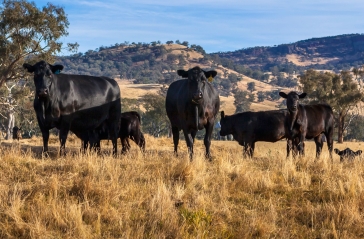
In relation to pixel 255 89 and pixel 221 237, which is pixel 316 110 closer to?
pixel 221 237

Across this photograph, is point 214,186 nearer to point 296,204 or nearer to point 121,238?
point 296,204

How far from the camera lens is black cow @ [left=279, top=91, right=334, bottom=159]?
13.3 meters

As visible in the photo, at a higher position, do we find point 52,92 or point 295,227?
point 52,92

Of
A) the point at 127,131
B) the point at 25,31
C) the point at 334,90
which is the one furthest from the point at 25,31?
the point at 334,90

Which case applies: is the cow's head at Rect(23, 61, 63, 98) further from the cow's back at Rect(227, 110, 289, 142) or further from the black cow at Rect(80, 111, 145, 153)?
the cow's back at Rect(227, 110, 289, 142)

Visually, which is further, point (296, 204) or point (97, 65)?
point (97, 65)

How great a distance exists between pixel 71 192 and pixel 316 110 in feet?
33.5

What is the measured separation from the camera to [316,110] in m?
15.0

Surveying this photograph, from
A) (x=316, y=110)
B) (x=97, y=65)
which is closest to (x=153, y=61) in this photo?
(x=97, y=65)

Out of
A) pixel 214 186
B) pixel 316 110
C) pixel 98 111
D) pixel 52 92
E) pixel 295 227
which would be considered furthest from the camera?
pixel 316 110

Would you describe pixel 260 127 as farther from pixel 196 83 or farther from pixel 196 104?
pixel 196 83

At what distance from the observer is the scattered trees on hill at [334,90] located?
4553 cm

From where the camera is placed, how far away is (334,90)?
46.8 metres

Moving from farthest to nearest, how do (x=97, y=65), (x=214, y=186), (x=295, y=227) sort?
(x=97, y=65), (x=214, y=186), (x=295, y=227)
